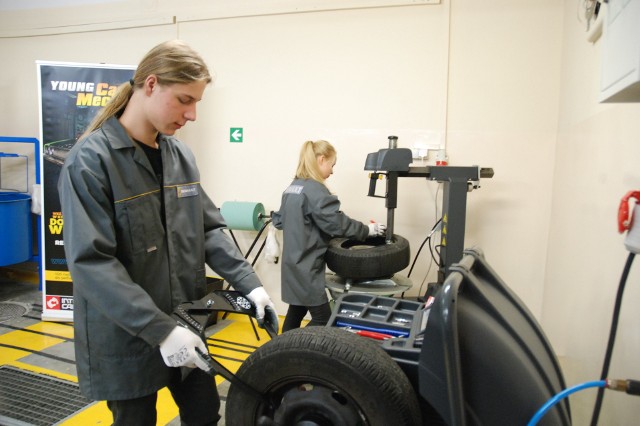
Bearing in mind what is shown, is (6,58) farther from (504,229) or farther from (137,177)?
(504,229)

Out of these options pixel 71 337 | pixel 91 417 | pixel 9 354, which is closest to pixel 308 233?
pixel 91 417

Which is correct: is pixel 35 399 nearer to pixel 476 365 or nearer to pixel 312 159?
pixel 312 159

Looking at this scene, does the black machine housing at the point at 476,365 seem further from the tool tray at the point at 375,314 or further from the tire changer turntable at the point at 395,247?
the tire changer turntable at the point at 395,247

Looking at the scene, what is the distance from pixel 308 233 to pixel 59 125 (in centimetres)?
234

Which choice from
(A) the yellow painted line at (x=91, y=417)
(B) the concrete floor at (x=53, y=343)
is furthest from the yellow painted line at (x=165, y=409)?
(A) the yellow painted line at (x=91, y=417)

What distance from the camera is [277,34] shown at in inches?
130

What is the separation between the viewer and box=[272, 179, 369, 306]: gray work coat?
2.45m

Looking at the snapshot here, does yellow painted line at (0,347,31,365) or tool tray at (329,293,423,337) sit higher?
tool tray at (329,293,423,337)

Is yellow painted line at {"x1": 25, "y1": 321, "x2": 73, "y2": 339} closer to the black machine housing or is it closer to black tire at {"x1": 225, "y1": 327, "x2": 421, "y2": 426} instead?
black tire at {"x1": 225, "y1": 327, "x2": 421, "y2": 426}

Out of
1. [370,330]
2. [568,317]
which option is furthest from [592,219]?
[370,330]

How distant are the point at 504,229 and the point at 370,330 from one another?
2.19 metres

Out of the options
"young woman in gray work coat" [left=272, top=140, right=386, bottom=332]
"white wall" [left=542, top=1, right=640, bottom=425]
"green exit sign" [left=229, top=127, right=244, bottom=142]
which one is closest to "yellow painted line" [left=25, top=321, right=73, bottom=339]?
"young woman in gray work coat" [left=272, top=140, right=386, bottom=332]

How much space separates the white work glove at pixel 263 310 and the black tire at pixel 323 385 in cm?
39

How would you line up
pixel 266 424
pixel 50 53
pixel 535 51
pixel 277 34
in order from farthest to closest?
1. pixel 50 53
2. pixel 277 34
3. pixel 535 51
4. pixel 266 424
